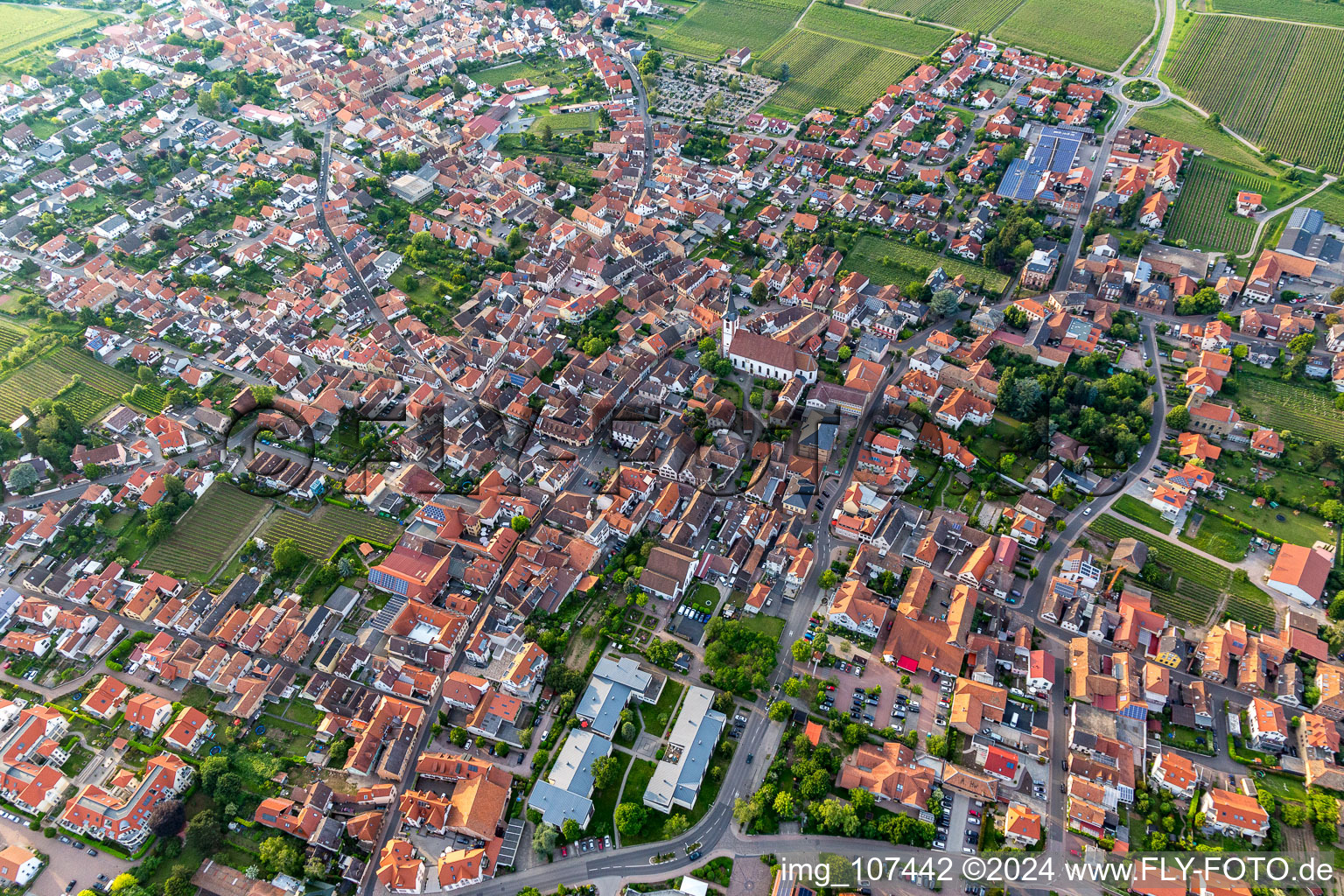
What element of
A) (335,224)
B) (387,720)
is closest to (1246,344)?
(387,720)

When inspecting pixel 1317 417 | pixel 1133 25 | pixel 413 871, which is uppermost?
pixel 1133 25

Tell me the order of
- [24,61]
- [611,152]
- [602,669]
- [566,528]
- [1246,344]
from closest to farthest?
[602,669], [566,528], [1246,344], [611,152], [24,61]

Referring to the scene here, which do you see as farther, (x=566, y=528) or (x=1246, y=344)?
(x=1246, y=344)

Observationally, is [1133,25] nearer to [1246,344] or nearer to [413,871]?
[1246,344]

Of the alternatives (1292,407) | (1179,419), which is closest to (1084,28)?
(1292,407)

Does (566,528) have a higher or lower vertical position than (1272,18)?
lower

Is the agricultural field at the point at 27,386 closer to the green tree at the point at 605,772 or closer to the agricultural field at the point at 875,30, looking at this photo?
the green tree at the point at 605,772

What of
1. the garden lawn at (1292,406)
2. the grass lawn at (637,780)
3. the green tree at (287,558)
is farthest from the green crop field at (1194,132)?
the green tree at (287,558)
